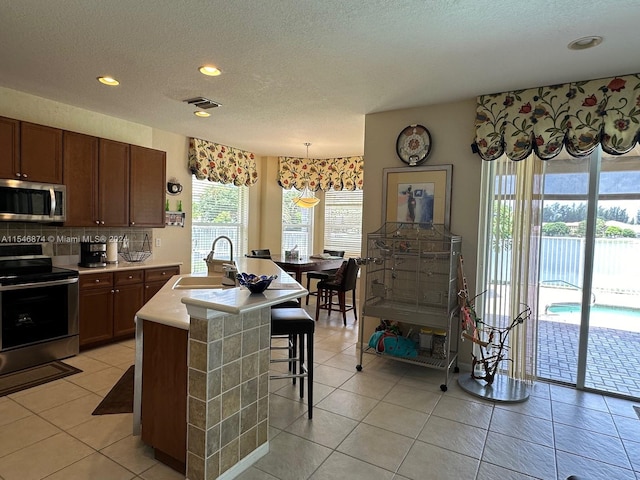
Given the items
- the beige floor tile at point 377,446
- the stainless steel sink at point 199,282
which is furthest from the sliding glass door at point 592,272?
the stainless steel sink at point 199,282

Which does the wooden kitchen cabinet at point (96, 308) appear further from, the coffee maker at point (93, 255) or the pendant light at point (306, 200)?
the pendant light at point (306, 200)

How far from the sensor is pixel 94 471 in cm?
203

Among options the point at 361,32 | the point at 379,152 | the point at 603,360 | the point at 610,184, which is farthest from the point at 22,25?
the point at 603,360

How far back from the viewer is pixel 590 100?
2.94 m

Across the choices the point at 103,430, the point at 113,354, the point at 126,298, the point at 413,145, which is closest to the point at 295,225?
the point at 126,298

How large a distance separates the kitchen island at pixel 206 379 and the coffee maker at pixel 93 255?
2.17m

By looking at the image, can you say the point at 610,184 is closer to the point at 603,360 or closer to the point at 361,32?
the point at 603,360

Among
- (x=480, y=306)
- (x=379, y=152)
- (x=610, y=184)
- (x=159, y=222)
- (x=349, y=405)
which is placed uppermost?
(x=379, y=152)

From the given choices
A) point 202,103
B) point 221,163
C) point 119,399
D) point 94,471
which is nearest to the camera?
point 94,471

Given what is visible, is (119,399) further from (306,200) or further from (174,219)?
(306,200)

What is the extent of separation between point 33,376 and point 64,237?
148 centimetres

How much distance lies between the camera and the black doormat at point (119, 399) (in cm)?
267

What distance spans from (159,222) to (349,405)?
3.25 metres

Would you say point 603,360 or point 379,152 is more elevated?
point 379,152
